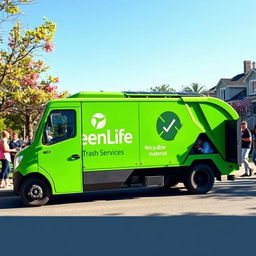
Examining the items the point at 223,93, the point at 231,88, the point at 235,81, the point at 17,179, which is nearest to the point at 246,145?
the point at 17,179

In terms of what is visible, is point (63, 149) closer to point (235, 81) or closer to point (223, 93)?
point (223, 93)

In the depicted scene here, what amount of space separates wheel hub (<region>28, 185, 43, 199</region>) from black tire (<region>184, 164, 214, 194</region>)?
12.3 feet

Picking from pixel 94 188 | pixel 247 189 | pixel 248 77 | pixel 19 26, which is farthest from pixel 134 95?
pixel 248 77

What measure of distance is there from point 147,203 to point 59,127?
2.70 meters

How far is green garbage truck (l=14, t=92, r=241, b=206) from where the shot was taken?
7.99 meters

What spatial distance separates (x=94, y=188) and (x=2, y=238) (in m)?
3.00

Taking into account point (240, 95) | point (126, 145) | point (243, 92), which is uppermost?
point (243, 92)

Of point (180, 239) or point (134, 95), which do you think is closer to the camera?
point (180, 239)

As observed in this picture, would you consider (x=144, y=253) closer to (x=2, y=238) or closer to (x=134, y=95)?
(x=2, y=238)

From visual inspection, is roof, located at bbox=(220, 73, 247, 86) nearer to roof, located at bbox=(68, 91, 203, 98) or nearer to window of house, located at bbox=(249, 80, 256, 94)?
window of house, located at bbox=(249, 80, 256, 94)

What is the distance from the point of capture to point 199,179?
367 inches

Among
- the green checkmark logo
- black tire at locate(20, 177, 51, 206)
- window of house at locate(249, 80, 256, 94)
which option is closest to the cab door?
black tire at locate(20, 177, 51, 206)

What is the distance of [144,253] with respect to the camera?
468 centimetres

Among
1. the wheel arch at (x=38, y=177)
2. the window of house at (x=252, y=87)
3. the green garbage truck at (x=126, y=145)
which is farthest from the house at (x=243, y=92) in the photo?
the wheel arch at (x=38, y=177)
